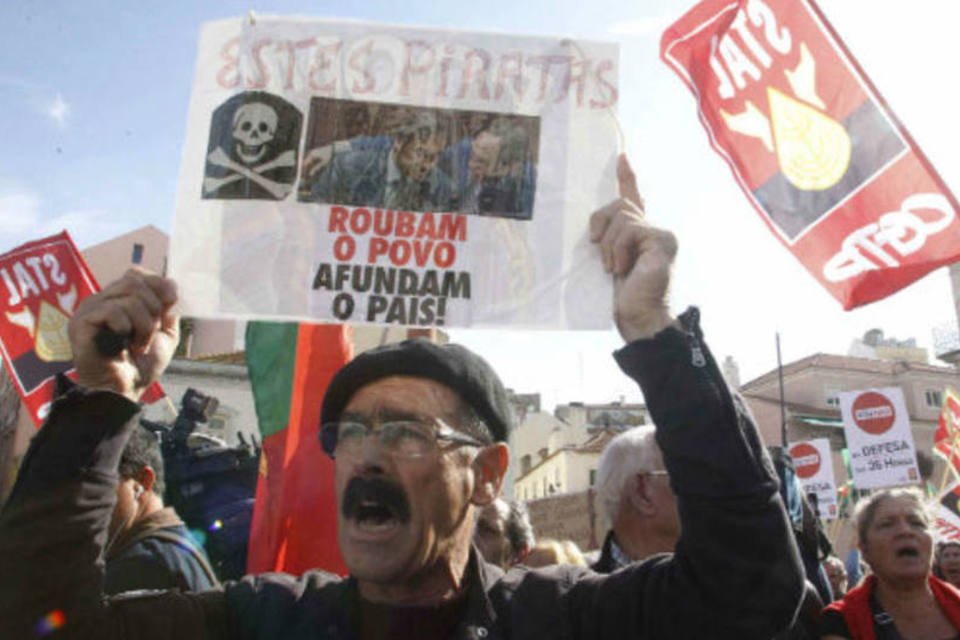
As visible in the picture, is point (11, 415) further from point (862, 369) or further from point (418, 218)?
point (862, 369)

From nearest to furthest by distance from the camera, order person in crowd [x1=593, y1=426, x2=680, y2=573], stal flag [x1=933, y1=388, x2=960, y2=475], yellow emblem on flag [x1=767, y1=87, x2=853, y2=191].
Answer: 1. person in crowd [x1=593, y1=426, x2=680, y2=573]
2. yellow emblem on flag [x1=767, y1=87, x2=853, y2=191]
3. stal flag [x1=933, y1=388, x2=960, y2=475]

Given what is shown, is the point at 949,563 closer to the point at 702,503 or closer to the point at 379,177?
the point at 379,177

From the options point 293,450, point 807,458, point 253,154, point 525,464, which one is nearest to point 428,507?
point 253,154

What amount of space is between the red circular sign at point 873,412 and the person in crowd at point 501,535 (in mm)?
9541

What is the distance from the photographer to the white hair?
288 cm

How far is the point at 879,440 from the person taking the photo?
1256 centimetres

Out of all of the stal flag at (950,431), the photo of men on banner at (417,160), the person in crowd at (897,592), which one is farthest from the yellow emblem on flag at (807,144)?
the stal flag at (950,431)

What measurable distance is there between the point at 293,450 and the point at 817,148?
2.51 m

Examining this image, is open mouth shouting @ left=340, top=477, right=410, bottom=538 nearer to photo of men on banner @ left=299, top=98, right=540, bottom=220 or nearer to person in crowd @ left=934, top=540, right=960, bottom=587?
photo of men on banner @ left=299, top=98, right=540, bottom=220

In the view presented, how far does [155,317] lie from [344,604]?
0.72 meters

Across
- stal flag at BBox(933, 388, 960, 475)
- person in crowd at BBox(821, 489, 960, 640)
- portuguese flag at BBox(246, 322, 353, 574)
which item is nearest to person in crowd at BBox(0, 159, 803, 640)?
portuguese flag at BBox(246, 322, 353, 574)

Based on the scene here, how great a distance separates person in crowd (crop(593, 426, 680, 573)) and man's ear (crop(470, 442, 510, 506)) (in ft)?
3.26

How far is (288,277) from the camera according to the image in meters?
2.45

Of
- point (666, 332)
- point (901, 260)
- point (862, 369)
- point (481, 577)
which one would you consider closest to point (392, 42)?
point (666, 332)
